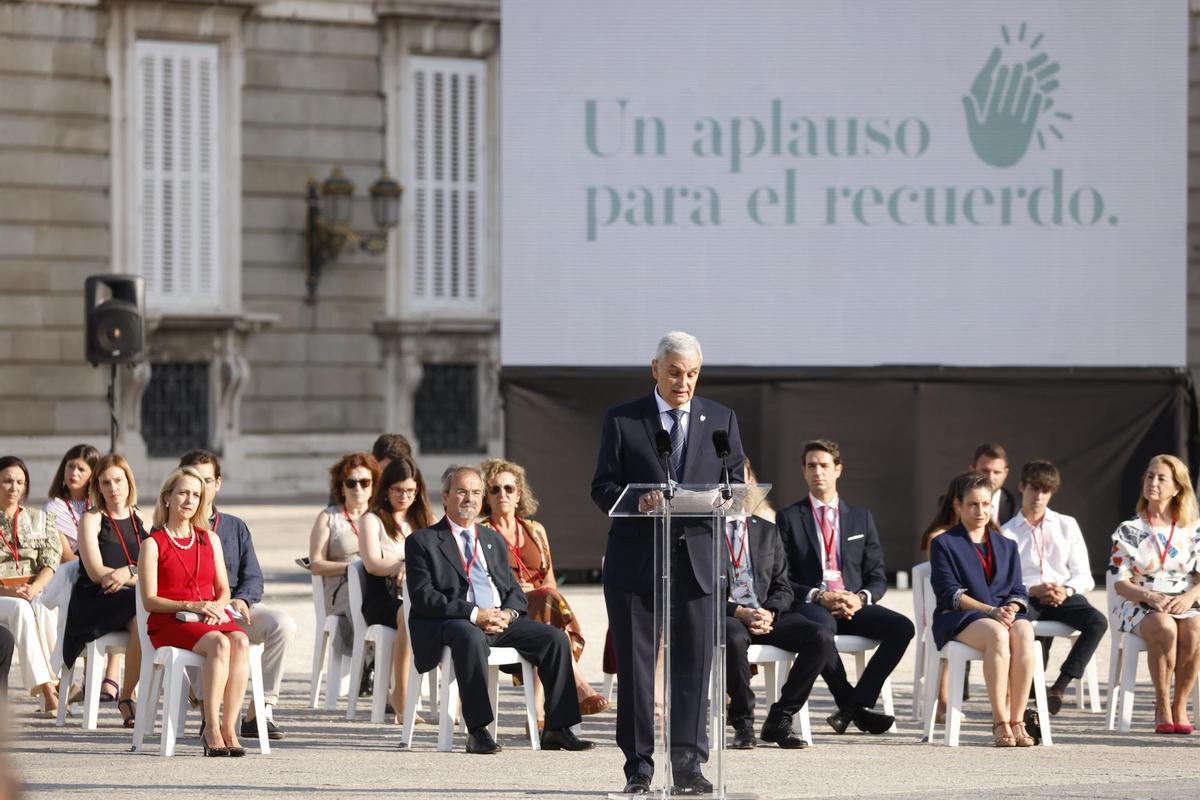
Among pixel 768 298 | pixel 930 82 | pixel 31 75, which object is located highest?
pixel 31 75

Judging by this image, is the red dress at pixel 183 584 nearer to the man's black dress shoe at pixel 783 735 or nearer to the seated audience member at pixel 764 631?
the seated audience member at pixel 764 631

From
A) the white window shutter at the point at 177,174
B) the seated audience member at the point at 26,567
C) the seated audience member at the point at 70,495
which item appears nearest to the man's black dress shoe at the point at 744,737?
the seated audience member at the point at 26,567

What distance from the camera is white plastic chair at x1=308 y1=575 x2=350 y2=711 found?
27.8 ft

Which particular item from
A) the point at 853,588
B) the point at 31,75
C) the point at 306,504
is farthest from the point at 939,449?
the point at 31,75

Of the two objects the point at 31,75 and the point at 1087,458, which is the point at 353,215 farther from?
the point at 1087,458

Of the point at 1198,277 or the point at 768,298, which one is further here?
the point at 1198,277

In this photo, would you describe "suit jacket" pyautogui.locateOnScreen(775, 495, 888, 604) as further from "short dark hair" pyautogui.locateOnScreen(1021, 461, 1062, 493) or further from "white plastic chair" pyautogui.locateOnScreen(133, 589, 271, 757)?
"white plastic chair" pyautogui.locateOnScreen(133, 589, 271, 757)

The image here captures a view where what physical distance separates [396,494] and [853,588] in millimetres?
2059

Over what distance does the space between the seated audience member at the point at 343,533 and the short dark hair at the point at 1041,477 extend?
3.00 metres

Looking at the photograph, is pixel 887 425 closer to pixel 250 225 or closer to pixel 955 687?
pixel 955 687

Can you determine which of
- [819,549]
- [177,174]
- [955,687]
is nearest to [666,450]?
[955,687]

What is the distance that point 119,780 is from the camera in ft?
20.9

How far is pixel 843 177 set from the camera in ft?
43.4

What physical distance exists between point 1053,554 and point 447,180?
1533 centimetres
